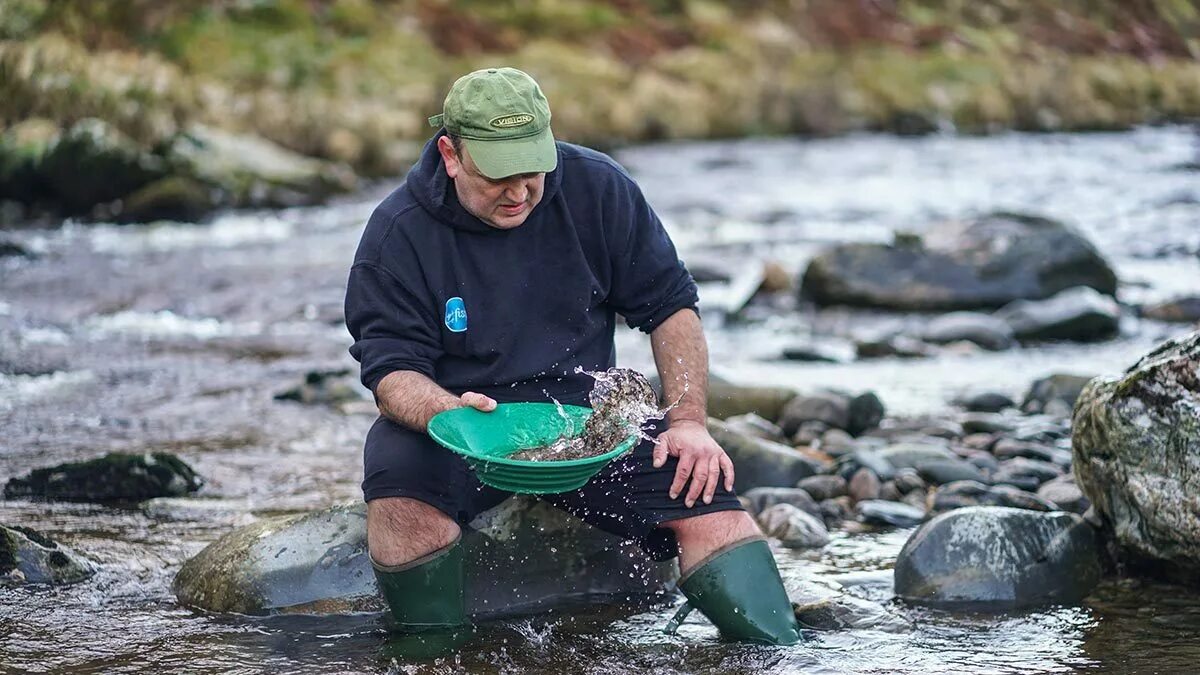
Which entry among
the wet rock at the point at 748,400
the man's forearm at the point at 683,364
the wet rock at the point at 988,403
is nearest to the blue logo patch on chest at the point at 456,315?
the man's forearm at the point at 683,364

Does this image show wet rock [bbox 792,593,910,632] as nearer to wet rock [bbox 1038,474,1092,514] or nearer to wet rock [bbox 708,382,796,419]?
wet rock [bbox 1038,474,1092,514]

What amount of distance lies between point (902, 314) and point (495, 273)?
7.37 m

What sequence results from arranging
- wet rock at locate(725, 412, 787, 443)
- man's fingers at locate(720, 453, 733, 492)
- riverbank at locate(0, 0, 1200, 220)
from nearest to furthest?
man's fingers at locate(720, 453, 733, 492), wet rock at locate(725, 412, 787, 443), riverbank at locate(0, 0, 1200, 220)

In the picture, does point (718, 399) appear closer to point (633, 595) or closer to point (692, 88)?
point (633, 595)

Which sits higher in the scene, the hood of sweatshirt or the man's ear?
the man's ear

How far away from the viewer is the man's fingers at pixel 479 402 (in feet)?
Answer: 14.1

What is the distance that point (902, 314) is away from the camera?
11.5 meters

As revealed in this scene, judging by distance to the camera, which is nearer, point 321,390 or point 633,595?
point 633,595

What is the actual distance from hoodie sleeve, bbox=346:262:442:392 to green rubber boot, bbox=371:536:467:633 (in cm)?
54

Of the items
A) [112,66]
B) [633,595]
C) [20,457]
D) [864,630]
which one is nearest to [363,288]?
[633,595]

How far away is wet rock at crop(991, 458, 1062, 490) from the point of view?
6375mm

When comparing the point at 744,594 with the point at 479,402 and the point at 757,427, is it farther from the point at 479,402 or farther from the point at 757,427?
the point at 757,427

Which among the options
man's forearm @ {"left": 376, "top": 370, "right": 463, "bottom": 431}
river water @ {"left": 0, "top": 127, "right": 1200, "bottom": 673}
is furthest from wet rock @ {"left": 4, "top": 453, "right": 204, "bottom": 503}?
man's forearm @ {"left": 376, "top": 370, "right": 463, "bottom": 431}

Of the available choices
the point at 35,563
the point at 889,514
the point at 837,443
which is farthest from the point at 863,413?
the point at 35,563
